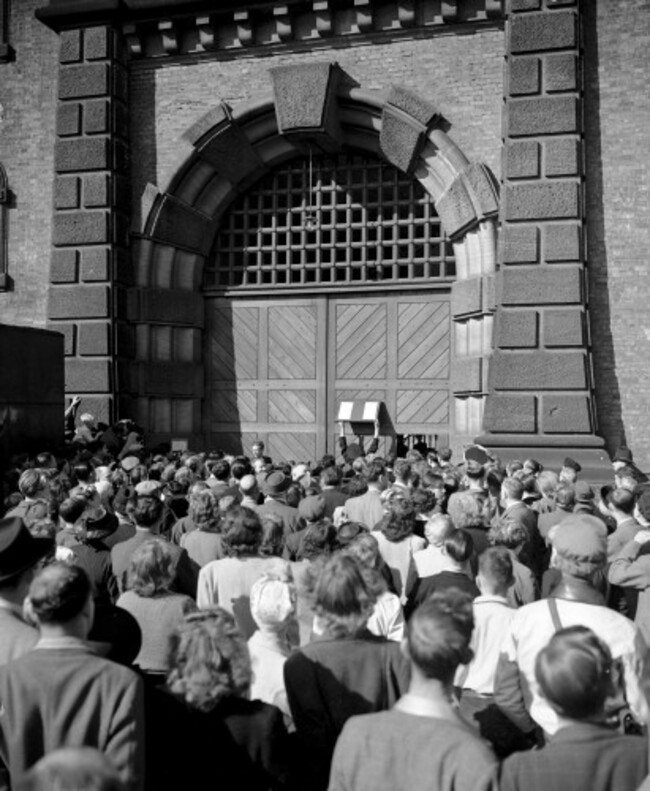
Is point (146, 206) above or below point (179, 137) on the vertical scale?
below

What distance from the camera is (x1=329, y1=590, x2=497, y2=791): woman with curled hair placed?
105 inches

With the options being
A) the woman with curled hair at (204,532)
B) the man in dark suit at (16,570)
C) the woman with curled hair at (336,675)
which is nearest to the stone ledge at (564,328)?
the woman with curled hair at (204,532)

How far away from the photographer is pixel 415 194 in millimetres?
15906

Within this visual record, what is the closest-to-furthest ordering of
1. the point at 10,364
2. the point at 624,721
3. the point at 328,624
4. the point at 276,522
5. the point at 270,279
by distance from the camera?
the point at 328,624, the point at 624,721, the point at 276,522, the point at 10,364, the point at 270,279

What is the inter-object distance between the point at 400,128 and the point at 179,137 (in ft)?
12.0

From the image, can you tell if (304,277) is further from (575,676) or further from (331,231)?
(575,676)

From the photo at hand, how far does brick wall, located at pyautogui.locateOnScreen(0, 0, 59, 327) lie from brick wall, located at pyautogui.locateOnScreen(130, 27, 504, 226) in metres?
1.46

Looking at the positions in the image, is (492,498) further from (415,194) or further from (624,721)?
(415,194)

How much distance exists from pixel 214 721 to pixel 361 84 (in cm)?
1332

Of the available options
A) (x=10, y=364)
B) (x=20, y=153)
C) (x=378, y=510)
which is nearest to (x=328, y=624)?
(x=378, y=510)

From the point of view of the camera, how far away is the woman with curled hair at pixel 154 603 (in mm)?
4359

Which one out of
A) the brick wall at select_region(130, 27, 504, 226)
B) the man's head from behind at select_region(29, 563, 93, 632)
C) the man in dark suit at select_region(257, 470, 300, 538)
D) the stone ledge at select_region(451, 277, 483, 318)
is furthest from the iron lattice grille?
the man's head from behind at select_region(29, 563, 93, 632)

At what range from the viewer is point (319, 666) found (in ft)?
12.1

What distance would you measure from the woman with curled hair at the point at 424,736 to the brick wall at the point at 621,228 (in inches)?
446
